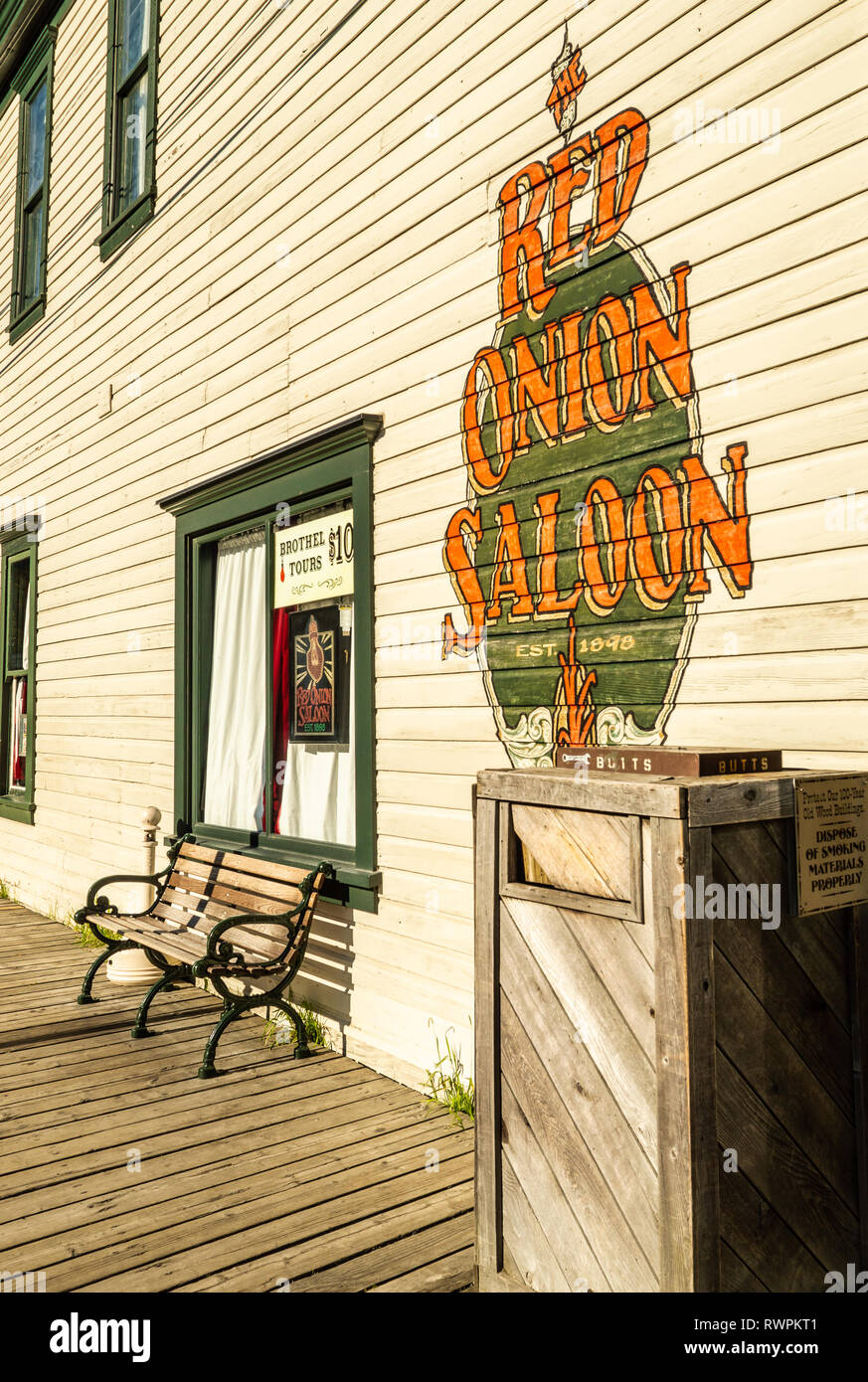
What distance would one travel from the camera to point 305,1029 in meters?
4.82

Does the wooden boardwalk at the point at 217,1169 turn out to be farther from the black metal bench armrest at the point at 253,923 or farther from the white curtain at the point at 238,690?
the white curtain at the point at 238,690

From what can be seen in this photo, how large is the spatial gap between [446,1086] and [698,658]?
2.17 metres

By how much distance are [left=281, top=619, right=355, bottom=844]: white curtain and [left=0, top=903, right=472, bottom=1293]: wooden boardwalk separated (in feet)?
3.64

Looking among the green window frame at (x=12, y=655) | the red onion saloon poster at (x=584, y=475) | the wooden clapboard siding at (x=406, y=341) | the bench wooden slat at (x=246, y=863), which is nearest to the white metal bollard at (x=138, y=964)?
the bench wooden slat at (x=246, y=863)

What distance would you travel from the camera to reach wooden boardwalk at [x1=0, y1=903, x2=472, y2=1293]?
284 cm

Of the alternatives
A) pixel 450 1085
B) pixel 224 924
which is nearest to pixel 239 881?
pixel 224 924

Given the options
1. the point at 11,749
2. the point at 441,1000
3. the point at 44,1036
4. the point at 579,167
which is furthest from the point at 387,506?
the point at 11,749

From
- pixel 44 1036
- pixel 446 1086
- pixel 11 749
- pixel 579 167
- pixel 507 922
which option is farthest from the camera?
pixel 11 749

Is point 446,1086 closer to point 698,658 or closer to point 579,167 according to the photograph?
point 698,658

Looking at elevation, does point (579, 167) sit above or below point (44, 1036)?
above

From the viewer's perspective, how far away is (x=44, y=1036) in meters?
4.99

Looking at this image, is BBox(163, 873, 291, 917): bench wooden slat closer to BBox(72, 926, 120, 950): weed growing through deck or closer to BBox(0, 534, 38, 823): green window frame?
BBox(72, 926, 120, 950): weed growing through deck

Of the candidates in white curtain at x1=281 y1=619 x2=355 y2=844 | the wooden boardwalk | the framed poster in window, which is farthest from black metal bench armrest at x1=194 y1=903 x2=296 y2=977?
the framed poster in window

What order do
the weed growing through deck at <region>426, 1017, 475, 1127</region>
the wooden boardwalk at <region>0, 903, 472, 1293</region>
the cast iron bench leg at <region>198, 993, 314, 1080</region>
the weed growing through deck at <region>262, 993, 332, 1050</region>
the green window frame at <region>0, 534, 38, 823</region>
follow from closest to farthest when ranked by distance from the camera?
the wooden boardwalk at <region>0, 903, 472, 1293</region>, the weed growing through deck at <region>426, 1017, 475, 1127</region>, the cast iron bench leg at <region>198, 993, 314, 1080</region>, the weed growing through deck at <region>262, 993, 332, 1050</region>, the green window frame at <region>0, 534, 38, 823</region>
